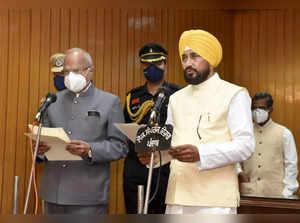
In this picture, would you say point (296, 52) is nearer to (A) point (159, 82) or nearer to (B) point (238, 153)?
(A) point (159, 82)

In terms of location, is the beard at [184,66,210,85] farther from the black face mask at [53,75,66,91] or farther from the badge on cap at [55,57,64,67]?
the badge on cap at [55,57,64,67]

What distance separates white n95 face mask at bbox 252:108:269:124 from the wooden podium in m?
1.01

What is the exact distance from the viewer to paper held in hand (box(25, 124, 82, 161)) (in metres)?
3.18

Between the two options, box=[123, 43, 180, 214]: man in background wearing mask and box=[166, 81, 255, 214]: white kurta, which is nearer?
box=[166, 81, 255, 214]: white kurta

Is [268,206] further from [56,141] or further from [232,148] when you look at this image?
[56,141]

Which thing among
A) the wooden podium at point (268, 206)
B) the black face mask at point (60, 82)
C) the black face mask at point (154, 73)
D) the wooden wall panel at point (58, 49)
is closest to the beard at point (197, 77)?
the black face mask at point (154, 73)

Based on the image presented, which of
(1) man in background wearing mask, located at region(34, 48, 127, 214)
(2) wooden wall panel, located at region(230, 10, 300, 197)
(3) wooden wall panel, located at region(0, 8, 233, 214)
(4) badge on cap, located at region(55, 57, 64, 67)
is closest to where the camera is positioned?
(1) man in background wearing mask, located at region(34, 48, 127, 214)

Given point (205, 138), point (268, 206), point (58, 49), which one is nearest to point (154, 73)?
point (205, 138)

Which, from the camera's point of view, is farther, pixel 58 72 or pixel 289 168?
pixel 289 168

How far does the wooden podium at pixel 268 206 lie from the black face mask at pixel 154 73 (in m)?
1.58

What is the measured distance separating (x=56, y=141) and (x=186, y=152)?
3.18 feet

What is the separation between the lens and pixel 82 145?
3.34m

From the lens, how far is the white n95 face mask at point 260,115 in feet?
17.9

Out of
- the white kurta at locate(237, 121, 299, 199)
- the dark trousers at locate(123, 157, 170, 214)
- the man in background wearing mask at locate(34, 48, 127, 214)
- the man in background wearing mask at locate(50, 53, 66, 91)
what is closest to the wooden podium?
the white kurta at locate(237, 121, 299, 199)
